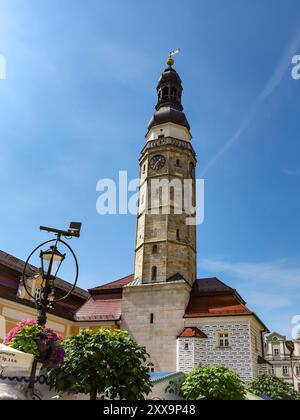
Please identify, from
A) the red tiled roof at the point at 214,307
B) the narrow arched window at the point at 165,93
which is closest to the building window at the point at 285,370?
the red tiled roof at the point at 214,307

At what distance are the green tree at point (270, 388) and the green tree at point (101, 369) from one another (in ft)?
49.9

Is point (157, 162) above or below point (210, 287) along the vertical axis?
above

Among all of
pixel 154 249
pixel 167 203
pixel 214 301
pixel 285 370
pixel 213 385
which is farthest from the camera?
pixel 285 370

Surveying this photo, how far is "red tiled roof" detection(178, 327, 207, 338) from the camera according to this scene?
27.6m

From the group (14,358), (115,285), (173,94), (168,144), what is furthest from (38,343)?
(173,94)

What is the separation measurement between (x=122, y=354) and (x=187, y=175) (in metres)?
25.4

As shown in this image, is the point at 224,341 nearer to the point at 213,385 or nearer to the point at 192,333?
the point at 192,333

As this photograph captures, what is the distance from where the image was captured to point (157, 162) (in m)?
35.3

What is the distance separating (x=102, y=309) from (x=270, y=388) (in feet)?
46.7

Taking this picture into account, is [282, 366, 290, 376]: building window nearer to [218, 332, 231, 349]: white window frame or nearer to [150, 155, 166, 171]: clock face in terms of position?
[218, 332, 231, 349]: white window frame

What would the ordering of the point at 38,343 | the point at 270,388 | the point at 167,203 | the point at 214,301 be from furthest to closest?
the point at 167,203 < the point at 214,301 < the point at 270,388 < the point at 38,343

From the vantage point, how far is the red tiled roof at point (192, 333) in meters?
27.6

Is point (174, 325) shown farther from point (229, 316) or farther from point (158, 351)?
point (229, 316)

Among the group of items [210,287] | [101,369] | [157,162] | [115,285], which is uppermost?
[157,162]
